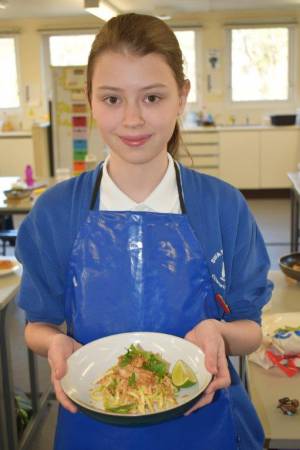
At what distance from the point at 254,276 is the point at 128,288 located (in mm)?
274

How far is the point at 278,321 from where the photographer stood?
5.66ft

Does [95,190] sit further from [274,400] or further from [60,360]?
[274,400]

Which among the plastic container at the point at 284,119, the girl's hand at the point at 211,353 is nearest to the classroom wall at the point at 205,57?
the plastic container at the point at 284,119

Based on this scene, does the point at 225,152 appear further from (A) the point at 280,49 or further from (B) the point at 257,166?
(A) the point at 280,49

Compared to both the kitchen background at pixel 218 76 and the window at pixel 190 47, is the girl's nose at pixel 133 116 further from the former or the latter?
the window at pixel 190 47

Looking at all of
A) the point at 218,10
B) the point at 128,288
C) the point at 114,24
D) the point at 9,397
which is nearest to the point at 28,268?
the point at 128,288

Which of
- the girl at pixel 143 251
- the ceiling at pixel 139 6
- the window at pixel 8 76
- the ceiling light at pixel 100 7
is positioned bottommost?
the girl at pixel 143 251

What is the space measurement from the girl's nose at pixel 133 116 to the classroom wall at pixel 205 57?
7.06 metres

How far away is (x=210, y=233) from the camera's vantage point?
1.16 m

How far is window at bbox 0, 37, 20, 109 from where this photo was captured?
803cm

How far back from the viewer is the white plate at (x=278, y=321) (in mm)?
1683

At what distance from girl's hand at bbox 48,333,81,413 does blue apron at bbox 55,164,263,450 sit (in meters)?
0.09

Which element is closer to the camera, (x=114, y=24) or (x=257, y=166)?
(x=114, y=24)

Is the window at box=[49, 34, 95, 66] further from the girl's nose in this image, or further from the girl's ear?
the girl's nose
